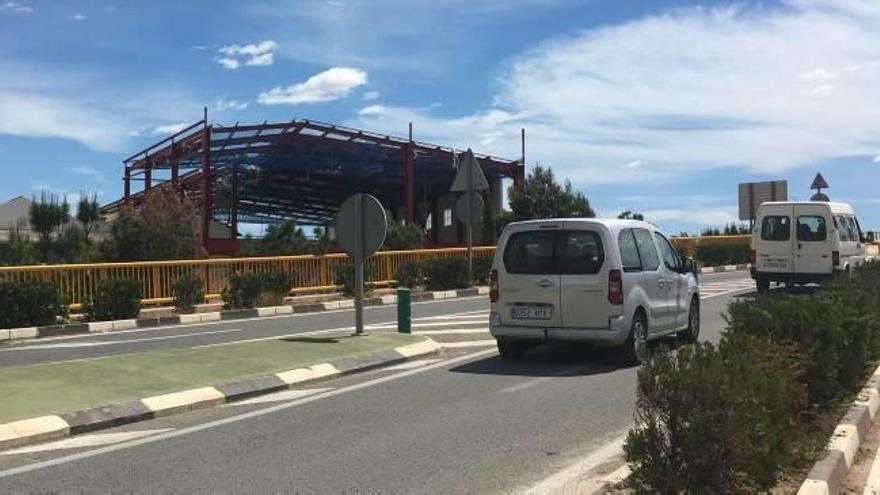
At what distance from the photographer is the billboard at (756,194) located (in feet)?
122

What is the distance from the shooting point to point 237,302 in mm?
19812

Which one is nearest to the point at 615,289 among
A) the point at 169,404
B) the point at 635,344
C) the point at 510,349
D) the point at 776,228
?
the point at 635,344

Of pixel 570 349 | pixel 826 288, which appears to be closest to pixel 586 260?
pixel 570 349

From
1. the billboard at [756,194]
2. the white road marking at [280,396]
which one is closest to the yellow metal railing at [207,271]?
the white road marking at [280,396]

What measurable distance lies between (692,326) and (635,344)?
245cm

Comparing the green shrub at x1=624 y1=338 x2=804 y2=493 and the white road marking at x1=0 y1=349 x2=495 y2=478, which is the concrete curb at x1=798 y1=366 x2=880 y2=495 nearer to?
the green shrub at x1=624 y1=338 x2=804 y2=493

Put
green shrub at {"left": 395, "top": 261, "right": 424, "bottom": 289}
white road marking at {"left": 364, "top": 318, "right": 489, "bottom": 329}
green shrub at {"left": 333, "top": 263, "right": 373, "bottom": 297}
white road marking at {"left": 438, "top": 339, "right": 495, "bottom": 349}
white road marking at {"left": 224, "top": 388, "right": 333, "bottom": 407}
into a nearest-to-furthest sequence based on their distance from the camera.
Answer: white road marking at {"left": 224, "top": 388, "right": 333, "bottom": 407} < white road marking at {"left": 438, "top": 339, "right": 495, "bottom": 349} < white road marking at {"left": 364, "top": 318, "right": 489, "bottom": 329} < green shrub at {"left": 333, "top": 263, "right": 373, "bottom": 297} < green shrub at {"left": 395, "top": 261, "right": 424, "bottom": 289}

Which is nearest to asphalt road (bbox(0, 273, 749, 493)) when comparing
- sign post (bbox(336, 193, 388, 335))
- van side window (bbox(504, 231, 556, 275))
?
van side window (bbox(504, 231, 556, 275))

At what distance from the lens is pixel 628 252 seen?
36.3ft

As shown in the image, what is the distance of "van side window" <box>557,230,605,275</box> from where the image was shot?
10711 millimetres

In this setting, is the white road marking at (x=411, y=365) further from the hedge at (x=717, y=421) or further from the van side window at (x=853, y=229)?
the van side window at (x=853, y=229)

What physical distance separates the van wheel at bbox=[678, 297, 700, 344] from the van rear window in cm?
285

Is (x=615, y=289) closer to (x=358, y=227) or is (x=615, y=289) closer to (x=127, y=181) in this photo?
(x=358, y=227)

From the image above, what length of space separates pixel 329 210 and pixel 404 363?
74.5m
